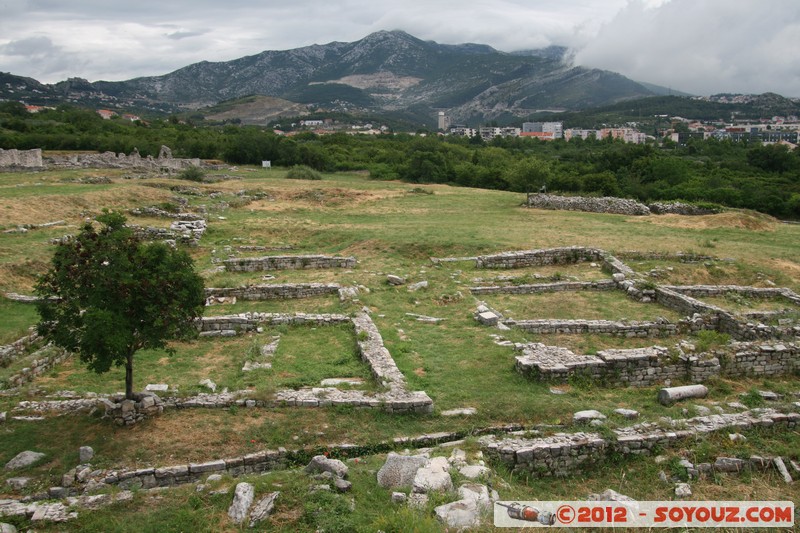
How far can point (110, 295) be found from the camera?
9227mm

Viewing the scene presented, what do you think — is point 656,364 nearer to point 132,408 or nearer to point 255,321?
point 255,321

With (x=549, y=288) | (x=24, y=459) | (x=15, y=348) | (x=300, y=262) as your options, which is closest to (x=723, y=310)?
(x=549, y=288)

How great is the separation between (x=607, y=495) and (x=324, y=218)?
27.0 m

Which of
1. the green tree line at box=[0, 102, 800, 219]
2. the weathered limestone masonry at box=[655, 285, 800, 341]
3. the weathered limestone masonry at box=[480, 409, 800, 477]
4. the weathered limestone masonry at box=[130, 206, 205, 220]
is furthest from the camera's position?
the green tree line at box=[0, 102, 800, 219]

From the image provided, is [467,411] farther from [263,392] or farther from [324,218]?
[324,218]

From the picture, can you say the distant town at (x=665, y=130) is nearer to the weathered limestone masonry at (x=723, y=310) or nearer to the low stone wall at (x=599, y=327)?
the weathered limestone masonry at (x=723, y=310)

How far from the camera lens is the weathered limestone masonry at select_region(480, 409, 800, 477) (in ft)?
28.3

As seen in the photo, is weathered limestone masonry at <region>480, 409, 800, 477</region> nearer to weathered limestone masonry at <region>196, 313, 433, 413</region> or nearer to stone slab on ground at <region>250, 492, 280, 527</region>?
weathered limestone masonry at <region>196, 313, 433, 413</region>

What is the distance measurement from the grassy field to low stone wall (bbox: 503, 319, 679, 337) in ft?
1.03

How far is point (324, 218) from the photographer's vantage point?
108ft

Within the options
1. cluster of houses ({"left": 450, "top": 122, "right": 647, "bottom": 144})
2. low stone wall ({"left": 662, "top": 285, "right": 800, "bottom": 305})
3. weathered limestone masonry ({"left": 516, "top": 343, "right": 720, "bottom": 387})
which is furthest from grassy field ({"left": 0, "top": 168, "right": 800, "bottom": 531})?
cluster of houses ({"left": 450, "top": 122, "right": 647, "bottom": 144})

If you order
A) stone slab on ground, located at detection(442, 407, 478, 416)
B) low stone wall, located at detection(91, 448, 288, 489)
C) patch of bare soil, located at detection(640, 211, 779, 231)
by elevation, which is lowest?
low stone wall, located at detection(91, 448, 288, 489)

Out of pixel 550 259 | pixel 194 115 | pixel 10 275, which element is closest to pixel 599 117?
pixel 194 115

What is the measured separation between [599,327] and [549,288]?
14.7 feet
